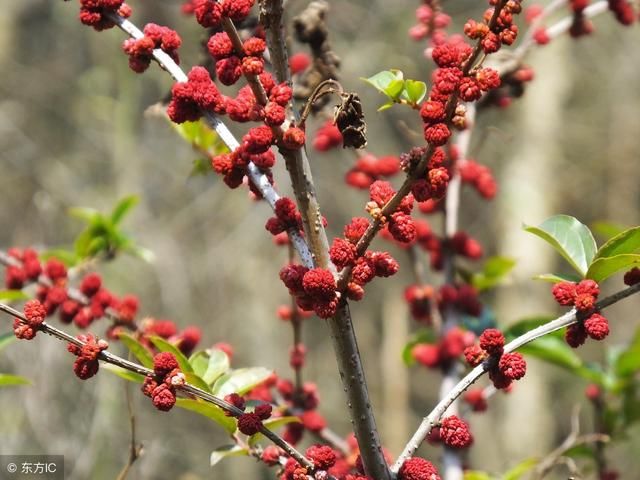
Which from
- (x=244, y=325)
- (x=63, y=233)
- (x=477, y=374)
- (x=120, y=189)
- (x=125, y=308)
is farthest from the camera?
(x=244, y=325)

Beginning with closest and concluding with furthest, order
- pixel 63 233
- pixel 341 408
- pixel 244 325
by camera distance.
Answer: pixel 63 233, pixel 244 325, pixel 341 408

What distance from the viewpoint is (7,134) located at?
9383 mm

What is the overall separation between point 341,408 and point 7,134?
19.4 ft

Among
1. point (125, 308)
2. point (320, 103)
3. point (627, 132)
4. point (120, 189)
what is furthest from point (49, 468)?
point (627, 132)

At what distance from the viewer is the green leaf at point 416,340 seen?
296 cm

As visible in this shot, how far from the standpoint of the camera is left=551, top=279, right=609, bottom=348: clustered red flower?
166 cm

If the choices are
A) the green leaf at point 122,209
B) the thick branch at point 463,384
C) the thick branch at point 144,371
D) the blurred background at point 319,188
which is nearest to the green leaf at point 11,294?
the green leaf at point 122,209

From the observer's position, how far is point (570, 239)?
186cm

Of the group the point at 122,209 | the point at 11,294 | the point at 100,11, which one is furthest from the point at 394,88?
the point at 122,209

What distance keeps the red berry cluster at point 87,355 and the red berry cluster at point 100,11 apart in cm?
73

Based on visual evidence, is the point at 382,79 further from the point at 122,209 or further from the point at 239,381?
the point at 122,209

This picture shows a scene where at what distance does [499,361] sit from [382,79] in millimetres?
661

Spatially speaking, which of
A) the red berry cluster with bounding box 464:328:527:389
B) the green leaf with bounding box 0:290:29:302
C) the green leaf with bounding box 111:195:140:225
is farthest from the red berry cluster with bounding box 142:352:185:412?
the green leaf with bounding box 111:195:140:225

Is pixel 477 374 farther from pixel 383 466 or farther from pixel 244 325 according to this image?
pixel 244 325
